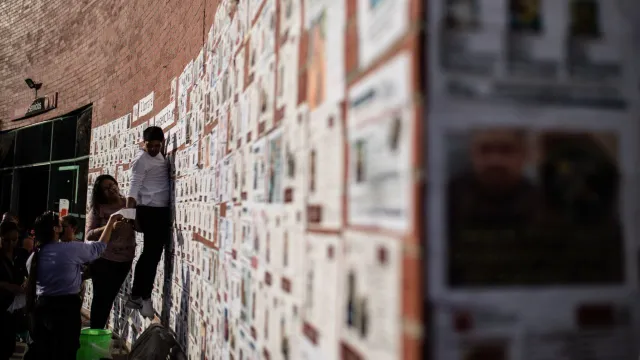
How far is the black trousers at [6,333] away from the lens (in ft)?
14.8

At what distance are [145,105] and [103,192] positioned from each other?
51.9 inches

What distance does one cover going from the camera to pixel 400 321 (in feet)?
3.93

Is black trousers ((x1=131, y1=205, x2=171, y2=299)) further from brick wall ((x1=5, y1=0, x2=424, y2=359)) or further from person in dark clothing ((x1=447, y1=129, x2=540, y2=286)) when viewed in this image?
person in dark clothing ((x1=447, y1=129, x2=540, y2=286))

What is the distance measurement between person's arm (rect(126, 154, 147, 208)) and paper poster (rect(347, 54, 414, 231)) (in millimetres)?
3612

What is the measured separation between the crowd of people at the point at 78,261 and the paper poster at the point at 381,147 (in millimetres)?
Answer: 3329

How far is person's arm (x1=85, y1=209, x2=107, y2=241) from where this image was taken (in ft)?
16.3

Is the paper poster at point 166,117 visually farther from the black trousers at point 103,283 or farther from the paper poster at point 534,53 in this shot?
the paper poster at point 534,53

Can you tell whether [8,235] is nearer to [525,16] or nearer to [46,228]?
[46,228]

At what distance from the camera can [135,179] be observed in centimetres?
473

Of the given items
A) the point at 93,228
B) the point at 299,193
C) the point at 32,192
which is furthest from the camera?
the point at 32,192

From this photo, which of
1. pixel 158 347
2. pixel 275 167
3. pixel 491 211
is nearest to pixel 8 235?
pixel 158 347

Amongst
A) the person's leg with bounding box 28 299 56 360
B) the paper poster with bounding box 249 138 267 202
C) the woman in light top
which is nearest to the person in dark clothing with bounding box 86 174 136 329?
the woman in light top

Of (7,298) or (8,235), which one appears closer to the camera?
(7,298)

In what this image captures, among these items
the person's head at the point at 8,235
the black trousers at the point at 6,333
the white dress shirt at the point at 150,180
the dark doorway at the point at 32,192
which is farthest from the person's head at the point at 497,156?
the dark doorway at the point at 32,192
